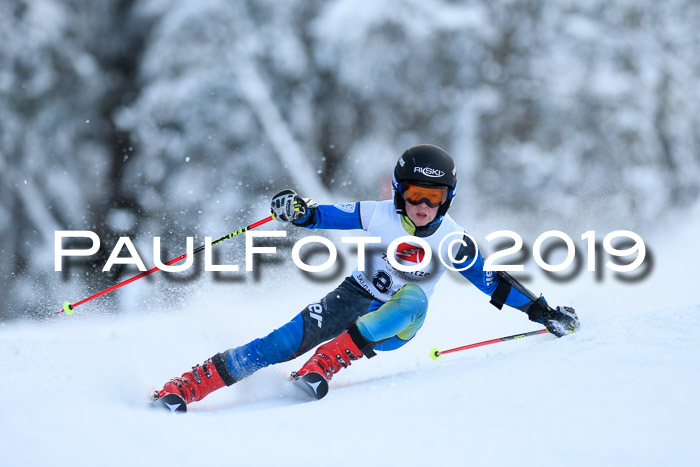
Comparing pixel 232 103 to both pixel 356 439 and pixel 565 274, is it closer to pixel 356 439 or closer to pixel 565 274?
pixel 565 274

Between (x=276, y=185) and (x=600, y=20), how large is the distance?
21.9ft

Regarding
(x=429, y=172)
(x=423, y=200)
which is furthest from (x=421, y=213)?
(x=429, y=172)

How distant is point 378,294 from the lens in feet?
11.3

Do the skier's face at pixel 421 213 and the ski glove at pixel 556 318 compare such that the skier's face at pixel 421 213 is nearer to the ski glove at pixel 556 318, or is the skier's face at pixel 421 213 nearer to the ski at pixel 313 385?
the ski glove at pixel 556 318

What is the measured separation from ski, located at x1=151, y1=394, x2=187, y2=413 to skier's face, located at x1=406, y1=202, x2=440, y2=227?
1377mm

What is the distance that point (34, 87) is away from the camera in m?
11.9

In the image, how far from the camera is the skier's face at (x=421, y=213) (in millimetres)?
3176

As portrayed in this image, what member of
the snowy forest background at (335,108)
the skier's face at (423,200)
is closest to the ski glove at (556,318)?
the skier's face at (423,200)

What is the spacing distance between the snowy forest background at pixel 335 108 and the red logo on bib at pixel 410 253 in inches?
323

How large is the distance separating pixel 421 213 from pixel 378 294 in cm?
53

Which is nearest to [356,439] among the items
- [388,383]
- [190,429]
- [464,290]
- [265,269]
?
[190,429]

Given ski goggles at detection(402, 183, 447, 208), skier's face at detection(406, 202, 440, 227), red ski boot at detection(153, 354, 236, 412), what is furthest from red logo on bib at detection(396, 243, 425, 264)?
red ski boot at detection(153, 354, 236, 412)

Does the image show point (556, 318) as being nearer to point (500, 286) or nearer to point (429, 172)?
point (500, 286)

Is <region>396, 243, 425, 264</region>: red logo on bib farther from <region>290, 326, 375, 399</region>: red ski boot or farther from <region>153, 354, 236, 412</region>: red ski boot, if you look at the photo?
<region>153, 354, 236, 412</region>: red ski boot
